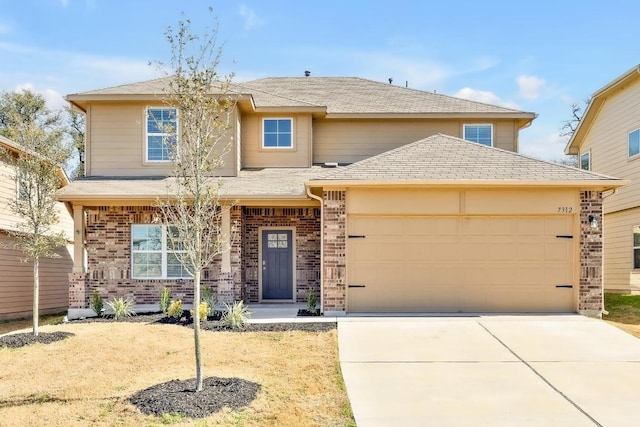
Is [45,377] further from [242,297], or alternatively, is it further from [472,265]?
[472,265]

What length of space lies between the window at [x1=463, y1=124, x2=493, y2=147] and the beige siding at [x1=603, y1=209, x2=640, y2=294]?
465 cm

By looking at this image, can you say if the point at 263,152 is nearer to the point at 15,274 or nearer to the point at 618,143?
the point at 15,274

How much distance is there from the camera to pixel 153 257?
12.5m

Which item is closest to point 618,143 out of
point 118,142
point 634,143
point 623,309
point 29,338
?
point 634,143

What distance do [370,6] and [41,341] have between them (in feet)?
32.2

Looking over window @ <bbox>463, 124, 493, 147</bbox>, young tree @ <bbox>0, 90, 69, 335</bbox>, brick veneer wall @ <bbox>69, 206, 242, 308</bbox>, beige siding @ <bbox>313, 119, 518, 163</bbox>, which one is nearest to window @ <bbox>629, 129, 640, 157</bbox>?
beige siding @ <bbox>313, 119, 518, 163</bbox>

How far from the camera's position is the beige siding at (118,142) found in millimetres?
13273

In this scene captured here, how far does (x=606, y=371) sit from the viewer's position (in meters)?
6.91

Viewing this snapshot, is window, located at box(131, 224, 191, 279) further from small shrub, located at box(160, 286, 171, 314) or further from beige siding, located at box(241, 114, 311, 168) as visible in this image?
beige siding, located at box(241, 114, 311, 168)

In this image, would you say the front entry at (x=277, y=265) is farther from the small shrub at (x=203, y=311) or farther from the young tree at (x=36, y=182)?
the young tree at (x=36, y=182)

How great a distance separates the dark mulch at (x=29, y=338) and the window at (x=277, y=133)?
284 inches

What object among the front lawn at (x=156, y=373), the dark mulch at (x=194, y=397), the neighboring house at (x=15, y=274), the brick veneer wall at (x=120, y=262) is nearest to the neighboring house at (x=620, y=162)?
the front lawn at (x=156, y=373)

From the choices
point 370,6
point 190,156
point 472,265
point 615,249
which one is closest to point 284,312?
point 472,265

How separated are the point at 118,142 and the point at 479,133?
402 inches
